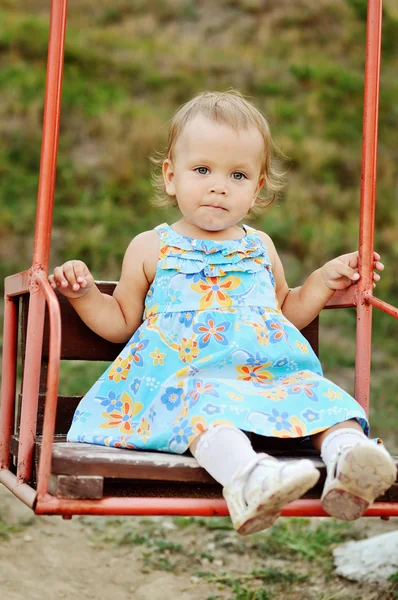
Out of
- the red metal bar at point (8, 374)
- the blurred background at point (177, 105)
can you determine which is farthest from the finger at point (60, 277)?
the blurred background at point (177, 105)

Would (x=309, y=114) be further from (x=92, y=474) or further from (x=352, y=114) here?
(x=92, y=474)

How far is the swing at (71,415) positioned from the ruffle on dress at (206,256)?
0.29 metres

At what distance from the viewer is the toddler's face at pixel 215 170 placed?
2631 mm

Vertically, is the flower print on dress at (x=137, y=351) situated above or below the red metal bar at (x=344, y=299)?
below

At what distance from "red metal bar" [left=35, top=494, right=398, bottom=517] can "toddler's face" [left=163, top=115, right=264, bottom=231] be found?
0.98 meters

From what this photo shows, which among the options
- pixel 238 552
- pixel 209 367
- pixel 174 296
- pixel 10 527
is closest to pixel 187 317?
pixel 174 296

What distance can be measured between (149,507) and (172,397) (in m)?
0.43

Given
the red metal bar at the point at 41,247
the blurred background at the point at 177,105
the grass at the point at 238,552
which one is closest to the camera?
the red metal bar at the point at 41,247

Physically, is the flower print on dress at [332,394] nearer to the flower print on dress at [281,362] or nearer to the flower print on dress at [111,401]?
the flower print on dress at [281,362]

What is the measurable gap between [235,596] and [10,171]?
21.7 ft

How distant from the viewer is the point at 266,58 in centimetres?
1241

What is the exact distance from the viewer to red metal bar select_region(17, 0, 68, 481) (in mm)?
2309

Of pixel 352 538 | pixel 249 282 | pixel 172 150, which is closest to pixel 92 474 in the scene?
pixel 249 282

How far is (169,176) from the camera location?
2801mm
